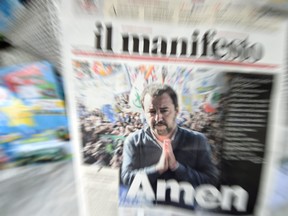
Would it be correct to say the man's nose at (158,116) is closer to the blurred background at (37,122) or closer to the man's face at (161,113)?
the man's face at (161,113)

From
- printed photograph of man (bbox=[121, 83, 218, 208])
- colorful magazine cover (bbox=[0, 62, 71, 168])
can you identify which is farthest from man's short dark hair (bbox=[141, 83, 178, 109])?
colorful magazine cover (bbox=[0, 62, 71, 168])

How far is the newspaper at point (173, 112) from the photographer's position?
1.08 ft

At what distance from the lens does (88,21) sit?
331 mm

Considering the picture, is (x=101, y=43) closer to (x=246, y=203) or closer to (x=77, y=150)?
(x=77, y=150)

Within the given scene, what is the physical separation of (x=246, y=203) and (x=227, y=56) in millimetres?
172

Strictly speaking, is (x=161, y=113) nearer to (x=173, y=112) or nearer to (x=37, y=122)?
(x=173, y=112)

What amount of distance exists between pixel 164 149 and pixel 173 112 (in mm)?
45

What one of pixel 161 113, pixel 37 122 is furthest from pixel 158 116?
pixel 37 122

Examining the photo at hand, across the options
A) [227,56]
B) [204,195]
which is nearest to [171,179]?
[204,195]

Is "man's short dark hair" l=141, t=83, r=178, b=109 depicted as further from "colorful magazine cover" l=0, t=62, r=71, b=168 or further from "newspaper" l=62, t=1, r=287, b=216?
"colorful magazine cover" l=0, t=62, r=71, b=168

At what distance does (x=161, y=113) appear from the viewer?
0.35 m

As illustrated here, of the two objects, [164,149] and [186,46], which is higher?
[186,46]

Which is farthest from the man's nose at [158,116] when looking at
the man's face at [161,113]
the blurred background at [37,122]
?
the blurred background at [37,122]

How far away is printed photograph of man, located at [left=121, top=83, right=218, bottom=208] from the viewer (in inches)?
13.6
